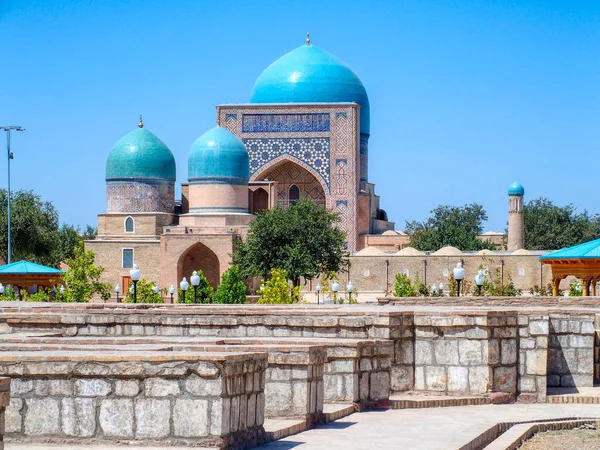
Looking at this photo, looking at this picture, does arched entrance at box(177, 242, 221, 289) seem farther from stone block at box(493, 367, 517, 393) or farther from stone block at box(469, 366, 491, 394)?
stone block at box(469, 366, 491, 394)

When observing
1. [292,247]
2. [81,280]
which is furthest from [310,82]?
[81,280]

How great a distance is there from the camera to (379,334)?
977cm

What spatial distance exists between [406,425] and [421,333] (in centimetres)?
200

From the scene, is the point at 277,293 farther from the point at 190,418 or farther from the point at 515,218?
the point at 515,218

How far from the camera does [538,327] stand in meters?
10.4

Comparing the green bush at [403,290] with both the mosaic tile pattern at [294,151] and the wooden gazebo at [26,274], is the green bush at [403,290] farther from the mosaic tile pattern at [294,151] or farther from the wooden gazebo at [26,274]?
the mosaic tile pattern at [294,151]

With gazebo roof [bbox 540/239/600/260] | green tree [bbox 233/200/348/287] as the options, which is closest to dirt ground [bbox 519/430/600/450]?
gazebo roof [bbox 540/239/600/260]

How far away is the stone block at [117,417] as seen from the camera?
6504mm

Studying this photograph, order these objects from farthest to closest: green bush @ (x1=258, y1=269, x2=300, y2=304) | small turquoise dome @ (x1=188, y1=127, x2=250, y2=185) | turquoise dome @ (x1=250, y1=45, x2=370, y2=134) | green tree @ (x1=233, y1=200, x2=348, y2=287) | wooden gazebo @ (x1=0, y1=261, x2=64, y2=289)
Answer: turquoise dome @ (x1=250, y1=45, x2=370, y2=134) → small turquoise dome @ (x1=188, y1=127, x2=250, y2=185) → green tree @ (x1=233, y1=200, x2=348, y2=287) → wooden gazebo @ (x1=0, y1=261, x2=64, y2=289) → green bush @ (x1=258, y1=269, x2=300, y2=304)

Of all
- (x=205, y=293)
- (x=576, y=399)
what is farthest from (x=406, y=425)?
(x=205, y=293)

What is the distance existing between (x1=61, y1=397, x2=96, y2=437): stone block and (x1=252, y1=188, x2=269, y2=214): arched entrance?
128ft

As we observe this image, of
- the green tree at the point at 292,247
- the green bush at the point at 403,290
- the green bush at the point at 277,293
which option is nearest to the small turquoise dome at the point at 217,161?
the green tree at the point at 292,247

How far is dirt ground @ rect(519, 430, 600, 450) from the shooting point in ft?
26.6

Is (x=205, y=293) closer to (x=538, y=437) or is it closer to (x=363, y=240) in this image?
(x=363, y=240)
